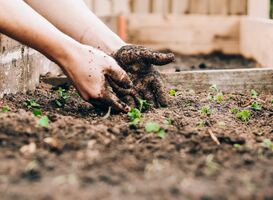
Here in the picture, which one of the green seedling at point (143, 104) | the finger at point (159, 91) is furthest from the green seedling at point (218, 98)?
the green seedling at point (143, 104)

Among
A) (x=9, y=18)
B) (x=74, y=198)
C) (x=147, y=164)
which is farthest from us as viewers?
(x=9, y=18)

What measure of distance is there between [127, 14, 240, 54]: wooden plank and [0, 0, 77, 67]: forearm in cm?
313

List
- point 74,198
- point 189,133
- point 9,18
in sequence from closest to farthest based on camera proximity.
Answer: point 74,198 < point 189,133 < point 9,18

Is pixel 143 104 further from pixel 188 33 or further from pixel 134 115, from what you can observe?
pixel 188 33

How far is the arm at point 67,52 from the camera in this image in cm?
206

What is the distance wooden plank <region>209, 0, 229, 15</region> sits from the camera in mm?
5488

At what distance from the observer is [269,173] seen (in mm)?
1435

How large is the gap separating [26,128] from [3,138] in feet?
0.33

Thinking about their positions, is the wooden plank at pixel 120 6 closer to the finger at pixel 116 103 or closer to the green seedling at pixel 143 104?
the green seedling at pixel 143 104

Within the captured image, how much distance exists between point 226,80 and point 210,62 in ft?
5.39

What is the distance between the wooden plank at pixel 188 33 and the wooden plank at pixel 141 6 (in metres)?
0.35

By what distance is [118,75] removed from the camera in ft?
7.51

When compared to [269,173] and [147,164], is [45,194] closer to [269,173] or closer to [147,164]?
[147,164]

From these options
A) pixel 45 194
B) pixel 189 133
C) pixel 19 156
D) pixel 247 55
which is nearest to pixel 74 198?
pixel 45 194
